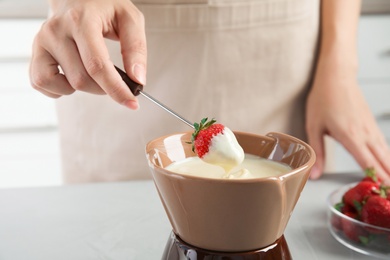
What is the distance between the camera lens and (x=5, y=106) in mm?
2066

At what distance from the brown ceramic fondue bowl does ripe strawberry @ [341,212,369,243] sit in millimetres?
182

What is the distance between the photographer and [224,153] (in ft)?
1.99

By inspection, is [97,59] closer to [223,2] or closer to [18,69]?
[223,2]

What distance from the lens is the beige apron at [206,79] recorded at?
41.9 inches

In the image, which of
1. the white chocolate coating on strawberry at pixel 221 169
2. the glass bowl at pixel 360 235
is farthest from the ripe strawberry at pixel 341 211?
the white chocolate coating on strawberry at pixel 221 169

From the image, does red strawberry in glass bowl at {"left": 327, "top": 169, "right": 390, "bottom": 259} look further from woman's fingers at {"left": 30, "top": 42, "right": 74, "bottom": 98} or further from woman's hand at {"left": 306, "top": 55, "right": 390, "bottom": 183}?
woman's fingers at {"left": 30, "top": 42, "right": 74, "bottom": 98}

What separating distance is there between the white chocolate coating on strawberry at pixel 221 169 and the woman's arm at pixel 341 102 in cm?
35

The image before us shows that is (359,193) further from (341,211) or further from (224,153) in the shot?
(224,153)

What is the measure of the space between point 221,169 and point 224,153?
48 millimetres

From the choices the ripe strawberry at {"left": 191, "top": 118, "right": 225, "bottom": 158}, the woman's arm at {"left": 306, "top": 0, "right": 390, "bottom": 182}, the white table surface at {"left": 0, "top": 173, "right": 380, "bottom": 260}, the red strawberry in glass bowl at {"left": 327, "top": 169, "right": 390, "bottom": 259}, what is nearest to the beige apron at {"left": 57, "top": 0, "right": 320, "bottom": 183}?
the woman's arm at {"left": 306, "top": 0, "right": 390, "bottom": 182}

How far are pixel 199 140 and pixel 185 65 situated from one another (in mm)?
491

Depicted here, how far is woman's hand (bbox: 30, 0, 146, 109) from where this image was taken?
0.73 meters

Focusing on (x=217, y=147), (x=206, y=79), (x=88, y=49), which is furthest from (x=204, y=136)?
(x=206, y=79)

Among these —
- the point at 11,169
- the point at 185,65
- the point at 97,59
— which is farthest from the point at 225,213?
the point at 11,169
